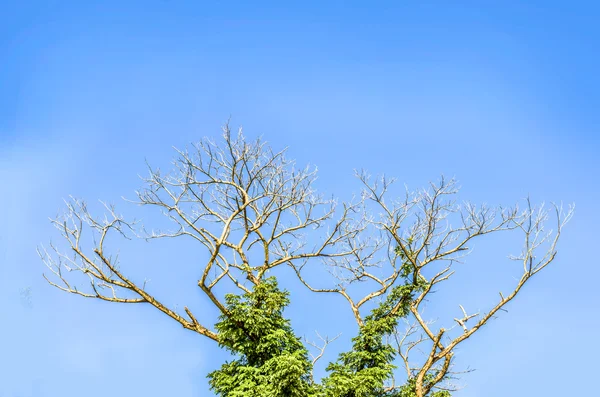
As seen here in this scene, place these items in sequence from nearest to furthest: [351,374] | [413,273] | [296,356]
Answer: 1. [296,356]
2. [351,374]
3. [413,273]

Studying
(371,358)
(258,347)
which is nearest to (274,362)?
(258,347)

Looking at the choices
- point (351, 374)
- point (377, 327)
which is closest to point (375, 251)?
point (377, 327)

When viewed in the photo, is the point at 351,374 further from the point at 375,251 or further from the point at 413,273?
the point at 375,251

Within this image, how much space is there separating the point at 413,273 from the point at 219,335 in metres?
6.90

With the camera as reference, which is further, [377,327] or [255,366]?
[377,327]

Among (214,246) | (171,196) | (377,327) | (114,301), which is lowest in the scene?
(377,327)

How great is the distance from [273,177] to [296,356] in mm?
5528

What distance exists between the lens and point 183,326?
17312mm

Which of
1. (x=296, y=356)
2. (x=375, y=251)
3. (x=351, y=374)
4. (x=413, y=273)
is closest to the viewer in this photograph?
(x=296, y=356)

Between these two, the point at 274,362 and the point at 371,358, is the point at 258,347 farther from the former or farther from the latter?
the point at 371,358

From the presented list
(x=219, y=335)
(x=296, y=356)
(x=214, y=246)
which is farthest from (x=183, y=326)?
(x=296, y=356)

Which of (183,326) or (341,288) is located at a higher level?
(341,288)

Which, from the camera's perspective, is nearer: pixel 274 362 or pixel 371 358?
pixel 274 362

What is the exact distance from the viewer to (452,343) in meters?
18.2
